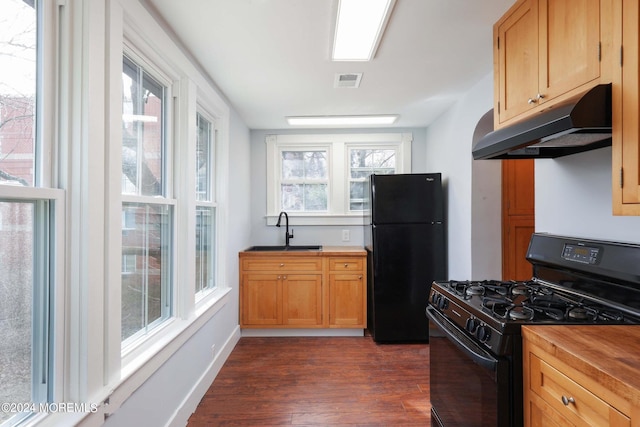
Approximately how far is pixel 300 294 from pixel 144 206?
2044 mm

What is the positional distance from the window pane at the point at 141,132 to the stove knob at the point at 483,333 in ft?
5.41

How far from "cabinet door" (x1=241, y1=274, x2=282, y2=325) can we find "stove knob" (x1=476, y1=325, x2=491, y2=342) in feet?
7.84

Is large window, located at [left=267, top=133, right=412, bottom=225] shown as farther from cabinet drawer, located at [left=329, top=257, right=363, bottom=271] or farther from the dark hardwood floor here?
the dark hardwood floor

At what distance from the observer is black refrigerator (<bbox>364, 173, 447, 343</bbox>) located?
320cm

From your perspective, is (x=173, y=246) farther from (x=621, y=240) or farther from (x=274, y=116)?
(x=621, y=240)

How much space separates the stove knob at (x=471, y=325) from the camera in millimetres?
1276


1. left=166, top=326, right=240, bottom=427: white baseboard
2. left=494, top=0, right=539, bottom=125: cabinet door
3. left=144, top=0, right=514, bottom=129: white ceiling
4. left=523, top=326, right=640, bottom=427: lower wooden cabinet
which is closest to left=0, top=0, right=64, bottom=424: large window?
left=144, top=0, right=514, bottom=129: white ceiling

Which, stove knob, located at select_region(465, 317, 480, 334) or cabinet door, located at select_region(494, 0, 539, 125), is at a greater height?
cabinet door, located at select_region(494, 0, 539, 125)

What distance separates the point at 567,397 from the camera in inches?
37.5

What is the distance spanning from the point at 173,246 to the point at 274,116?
195 centimetres

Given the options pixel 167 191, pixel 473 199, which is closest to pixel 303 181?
pixel 473 199

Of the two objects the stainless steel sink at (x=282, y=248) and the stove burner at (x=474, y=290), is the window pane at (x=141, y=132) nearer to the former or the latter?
the stove burner at (x=474, y=290)

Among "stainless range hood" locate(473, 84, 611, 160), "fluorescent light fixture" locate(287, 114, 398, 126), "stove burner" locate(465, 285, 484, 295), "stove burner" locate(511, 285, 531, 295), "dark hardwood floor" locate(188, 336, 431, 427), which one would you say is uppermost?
"fluorescent light fixture" locate(287, 114, 398, 126)

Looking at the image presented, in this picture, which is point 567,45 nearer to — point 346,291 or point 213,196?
point 213,196
